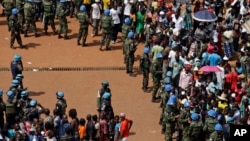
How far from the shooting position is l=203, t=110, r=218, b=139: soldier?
1951cm

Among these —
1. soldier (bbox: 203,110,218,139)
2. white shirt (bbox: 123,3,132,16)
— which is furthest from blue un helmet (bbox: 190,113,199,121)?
white shirt (bbox: 123,3,132,16)

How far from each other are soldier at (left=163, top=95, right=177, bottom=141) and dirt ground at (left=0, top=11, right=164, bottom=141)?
100cm

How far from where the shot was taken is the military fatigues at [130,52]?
24219 mm

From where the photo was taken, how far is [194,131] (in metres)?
19.5

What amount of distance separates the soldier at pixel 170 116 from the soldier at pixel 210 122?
0.98 meters

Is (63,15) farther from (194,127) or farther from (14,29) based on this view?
(194,127)

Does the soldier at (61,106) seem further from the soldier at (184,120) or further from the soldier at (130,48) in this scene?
the soldier at (130,48)

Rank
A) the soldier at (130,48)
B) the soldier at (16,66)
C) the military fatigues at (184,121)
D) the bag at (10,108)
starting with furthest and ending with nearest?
the soldier at (130,48) < the soldier at (16,66) < the bag at (10,108) < the military fatigues at (184,121)

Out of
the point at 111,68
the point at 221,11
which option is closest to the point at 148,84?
the point at 111,68

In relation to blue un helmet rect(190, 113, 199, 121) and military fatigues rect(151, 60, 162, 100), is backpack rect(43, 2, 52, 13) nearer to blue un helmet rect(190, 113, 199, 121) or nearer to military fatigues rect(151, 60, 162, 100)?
military fatigues rect(151, 60, 162, 100)

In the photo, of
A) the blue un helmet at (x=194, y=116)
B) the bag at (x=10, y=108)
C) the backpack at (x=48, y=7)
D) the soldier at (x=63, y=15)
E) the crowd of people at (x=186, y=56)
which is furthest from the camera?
the backpack at (x=48, y=7)

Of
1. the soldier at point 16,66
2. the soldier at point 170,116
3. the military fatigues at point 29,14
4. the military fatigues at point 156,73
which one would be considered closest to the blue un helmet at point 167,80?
the military fatigues at point 156,73

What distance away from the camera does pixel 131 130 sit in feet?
71.6

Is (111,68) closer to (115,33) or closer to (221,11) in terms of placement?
(115,33)
